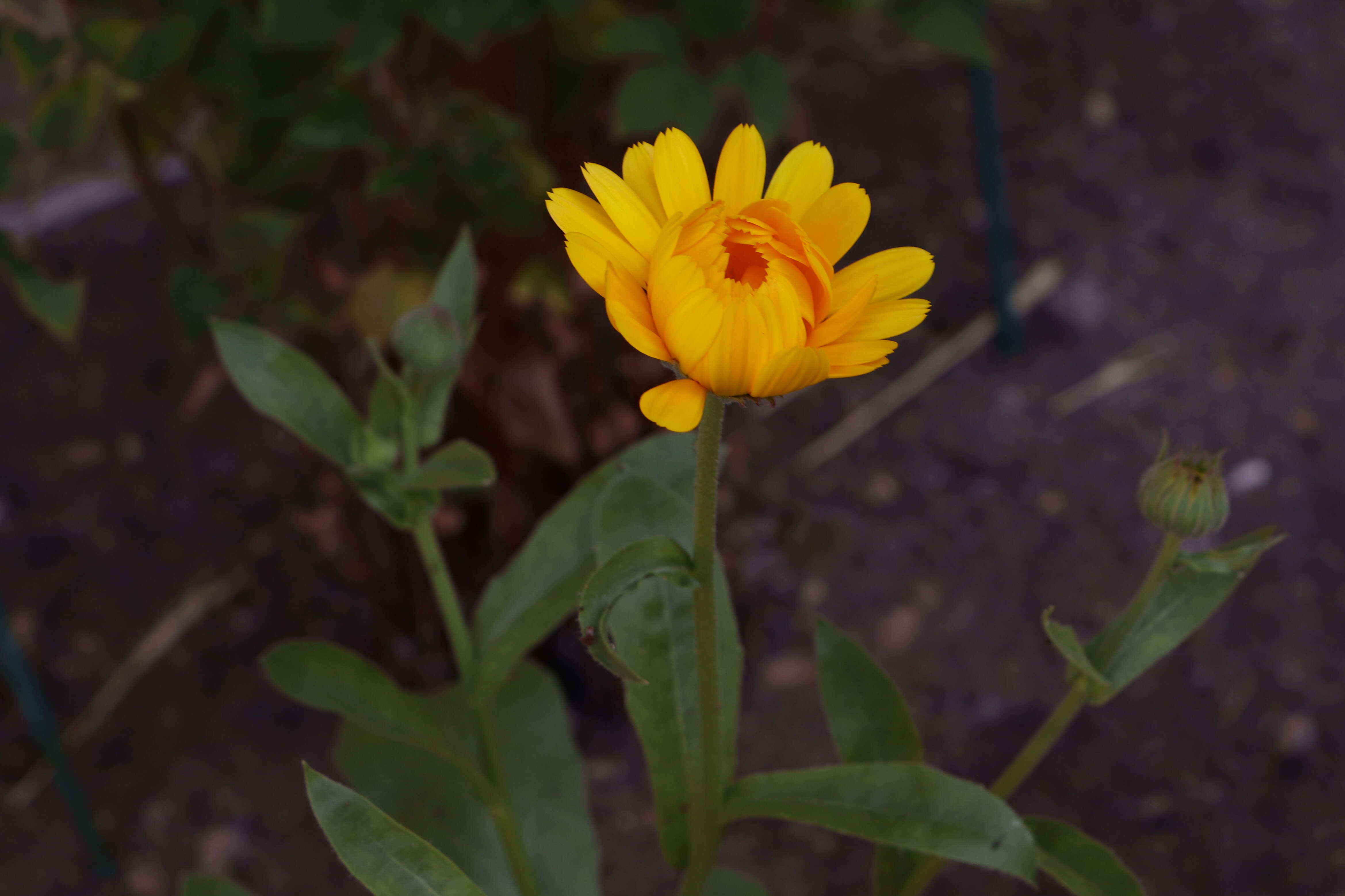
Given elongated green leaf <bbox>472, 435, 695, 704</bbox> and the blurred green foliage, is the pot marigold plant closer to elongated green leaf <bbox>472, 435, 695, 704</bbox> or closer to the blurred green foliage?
elongated green leaf <bbox>472, 435, 695, 704</bbox>

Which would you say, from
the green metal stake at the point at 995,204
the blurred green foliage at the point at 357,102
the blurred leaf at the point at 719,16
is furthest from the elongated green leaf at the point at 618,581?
the green metal stake at the point at 995,204

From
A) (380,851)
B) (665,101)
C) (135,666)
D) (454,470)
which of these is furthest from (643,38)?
(135,666)

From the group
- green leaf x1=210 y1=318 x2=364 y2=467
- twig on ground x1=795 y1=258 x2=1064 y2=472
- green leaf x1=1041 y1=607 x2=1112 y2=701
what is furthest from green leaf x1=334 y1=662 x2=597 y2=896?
twig on ground x1=795 y1=258 x2=1064 y2=472

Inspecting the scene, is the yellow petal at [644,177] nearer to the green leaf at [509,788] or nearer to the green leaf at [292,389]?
the green leaf at [292,389]

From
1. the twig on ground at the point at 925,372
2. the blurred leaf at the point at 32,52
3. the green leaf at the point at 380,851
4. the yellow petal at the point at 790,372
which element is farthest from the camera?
the twig on ground at the point at 925,372

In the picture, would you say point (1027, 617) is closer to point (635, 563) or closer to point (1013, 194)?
point (1013, 194)

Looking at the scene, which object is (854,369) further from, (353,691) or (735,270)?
(353,691)
